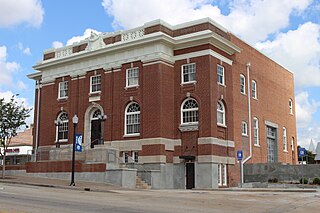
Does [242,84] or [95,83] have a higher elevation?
[242,84]

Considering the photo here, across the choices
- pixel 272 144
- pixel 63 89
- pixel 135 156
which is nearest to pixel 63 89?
pixel 63 89

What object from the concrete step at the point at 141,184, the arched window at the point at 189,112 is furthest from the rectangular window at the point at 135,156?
the arched window at the point at 189,112

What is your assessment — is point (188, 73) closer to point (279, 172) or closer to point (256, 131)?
point (279, 172)

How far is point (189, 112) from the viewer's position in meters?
35.0

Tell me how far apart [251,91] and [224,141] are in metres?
8.50

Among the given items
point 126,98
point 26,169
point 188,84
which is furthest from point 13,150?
point 188,84

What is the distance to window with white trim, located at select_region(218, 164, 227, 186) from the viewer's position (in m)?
34.2

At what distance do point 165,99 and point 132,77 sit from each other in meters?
3.69

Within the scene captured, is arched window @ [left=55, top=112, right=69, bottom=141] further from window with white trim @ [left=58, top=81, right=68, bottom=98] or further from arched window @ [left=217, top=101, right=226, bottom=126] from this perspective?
arched window @ [left=217, top=101, right=226, bottom=126]

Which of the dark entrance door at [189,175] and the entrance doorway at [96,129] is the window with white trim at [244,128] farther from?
the entrance doorway at [96,129]

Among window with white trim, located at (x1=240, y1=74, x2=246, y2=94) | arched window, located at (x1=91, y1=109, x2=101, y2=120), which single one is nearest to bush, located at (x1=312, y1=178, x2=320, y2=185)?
window with white trim, located at (x1=240, y1=74, x2=246, y2=94)

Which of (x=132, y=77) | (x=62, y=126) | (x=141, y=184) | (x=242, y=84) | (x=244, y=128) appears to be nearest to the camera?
(x=141, y=184)

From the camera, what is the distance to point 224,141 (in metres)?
35.1

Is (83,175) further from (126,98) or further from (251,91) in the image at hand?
(251,91)
